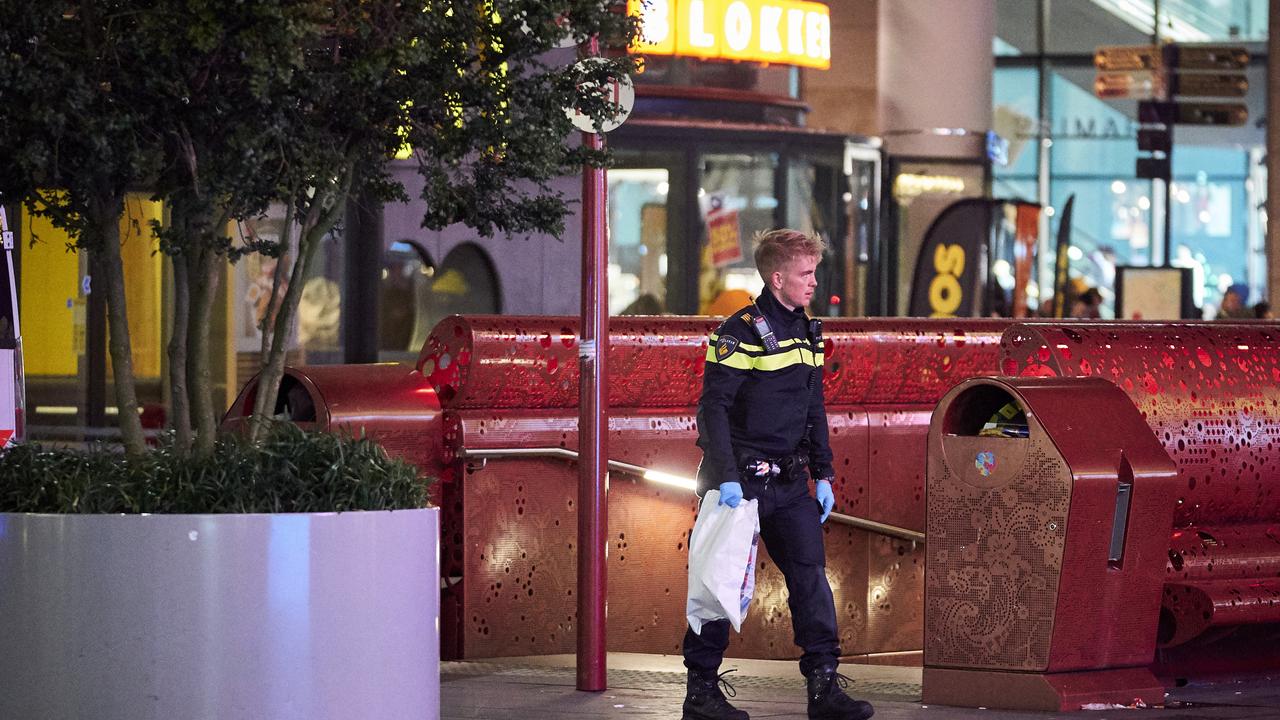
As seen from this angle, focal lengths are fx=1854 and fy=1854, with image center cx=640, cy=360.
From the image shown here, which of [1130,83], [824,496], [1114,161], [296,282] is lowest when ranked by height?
[824,496]

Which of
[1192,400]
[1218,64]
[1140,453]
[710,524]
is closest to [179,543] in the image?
[710,524]

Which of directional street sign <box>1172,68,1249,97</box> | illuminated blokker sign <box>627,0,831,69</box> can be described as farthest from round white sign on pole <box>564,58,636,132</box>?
directional street sign <box>1172,68,1249,97</box>

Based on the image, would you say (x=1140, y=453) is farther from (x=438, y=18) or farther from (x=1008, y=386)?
(x=438, y=18)

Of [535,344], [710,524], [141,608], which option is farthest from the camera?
[535,344]

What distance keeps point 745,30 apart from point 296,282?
1723 cm

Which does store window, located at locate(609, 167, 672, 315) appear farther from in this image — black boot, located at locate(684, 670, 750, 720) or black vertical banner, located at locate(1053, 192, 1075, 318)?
black boot, located at locate(684, 670, 750, 720)

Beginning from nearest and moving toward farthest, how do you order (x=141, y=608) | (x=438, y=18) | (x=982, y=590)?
(x=141, y=608)
(x=438, y=18)
(x=982, y=590)

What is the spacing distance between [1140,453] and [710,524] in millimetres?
1862

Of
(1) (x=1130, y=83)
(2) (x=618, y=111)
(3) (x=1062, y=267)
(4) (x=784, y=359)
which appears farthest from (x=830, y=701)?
(1) (x=1130, y=83)

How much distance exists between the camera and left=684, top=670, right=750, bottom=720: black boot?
698 centimetres

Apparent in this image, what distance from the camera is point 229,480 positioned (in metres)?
5.52

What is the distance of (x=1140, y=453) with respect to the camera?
24.3 ft

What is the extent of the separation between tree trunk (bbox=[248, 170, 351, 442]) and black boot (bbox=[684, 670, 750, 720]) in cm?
194

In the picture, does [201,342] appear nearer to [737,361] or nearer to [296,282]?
[296,282]
